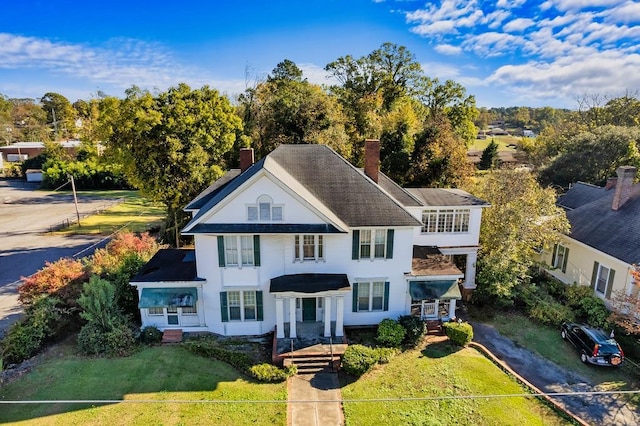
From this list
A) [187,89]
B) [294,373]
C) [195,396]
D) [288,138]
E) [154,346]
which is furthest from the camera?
[288,138]

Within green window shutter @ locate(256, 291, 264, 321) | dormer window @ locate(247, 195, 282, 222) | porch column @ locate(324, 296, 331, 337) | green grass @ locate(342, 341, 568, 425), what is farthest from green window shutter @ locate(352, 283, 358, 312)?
dormer window @ locate(247, 195, 282, 222)

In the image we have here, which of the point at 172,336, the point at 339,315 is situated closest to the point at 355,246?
the point at 339,315

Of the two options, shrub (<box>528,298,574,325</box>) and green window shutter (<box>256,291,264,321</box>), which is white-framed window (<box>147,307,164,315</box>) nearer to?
green window shutter (<box>256,291,264,321</box>)

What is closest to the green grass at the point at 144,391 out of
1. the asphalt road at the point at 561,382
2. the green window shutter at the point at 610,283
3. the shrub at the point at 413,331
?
the shrub at the point at 413,331

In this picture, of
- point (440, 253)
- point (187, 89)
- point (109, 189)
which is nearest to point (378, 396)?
point (440, 253)

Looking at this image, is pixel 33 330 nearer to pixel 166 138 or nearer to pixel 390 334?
pixel 166 138

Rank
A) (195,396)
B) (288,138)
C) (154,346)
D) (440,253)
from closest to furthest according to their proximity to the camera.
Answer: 1. (195,396)
2. (154,346)
3. (440,253)
4. (288,138)

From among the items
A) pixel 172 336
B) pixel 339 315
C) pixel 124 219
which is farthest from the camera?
pixel 124 219

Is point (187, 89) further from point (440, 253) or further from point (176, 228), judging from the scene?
point (440, 253)
